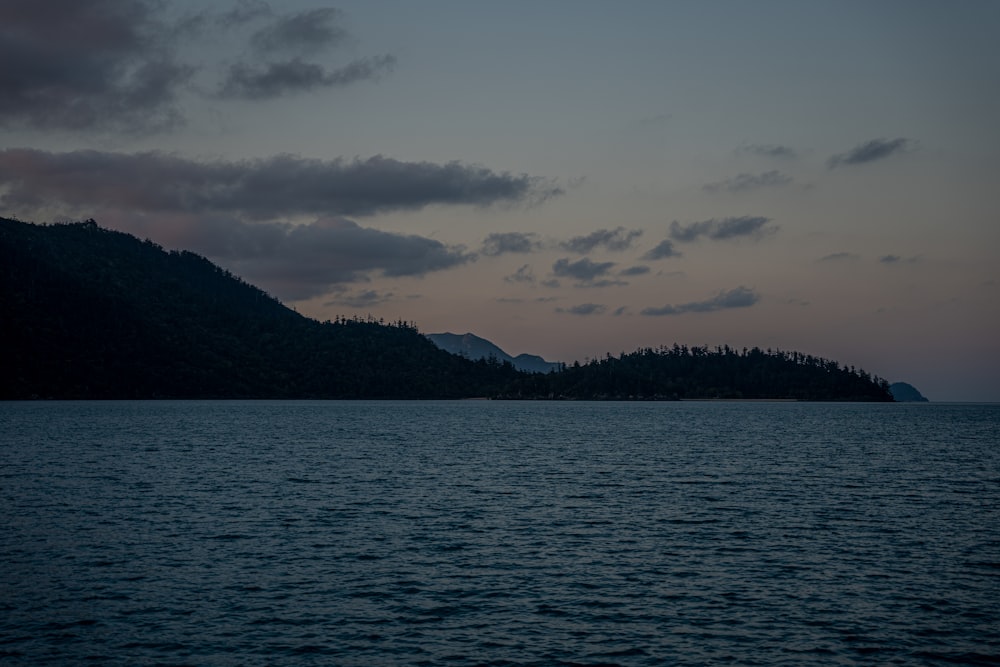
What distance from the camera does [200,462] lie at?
4134 inches

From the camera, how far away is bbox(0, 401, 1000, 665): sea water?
31.4m

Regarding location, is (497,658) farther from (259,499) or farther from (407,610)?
(259,499)

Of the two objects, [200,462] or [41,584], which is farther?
[200,462]

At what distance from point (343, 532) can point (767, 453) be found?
90.1 m

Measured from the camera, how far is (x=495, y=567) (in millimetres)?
44344

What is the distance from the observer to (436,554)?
47.7 m

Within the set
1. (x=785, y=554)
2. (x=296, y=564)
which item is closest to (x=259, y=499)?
(x=296, y=564)

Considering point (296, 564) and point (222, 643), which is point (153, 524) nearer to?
point (296, 564)

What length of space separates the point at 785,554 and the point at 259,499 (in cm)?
4475

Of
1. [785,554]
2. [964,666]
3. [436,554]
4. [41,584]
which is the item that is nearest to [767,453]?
[785,554]

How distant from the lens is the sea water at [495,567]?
1238 inches

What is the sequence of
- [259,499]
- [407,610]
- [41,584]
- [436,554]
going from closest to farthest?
[407,610], [41,584], [436,554], [259,499]

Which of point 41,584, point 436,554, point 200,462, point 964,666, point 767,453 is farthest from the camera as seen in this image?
point 767,453

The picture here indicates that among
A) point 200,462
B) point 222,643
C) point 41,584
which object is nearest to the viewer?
point 222,643
